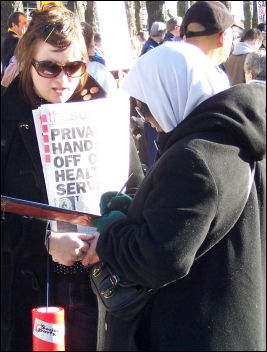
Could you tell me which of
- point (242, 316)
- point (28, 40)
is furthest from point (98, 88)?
point (242, 316)

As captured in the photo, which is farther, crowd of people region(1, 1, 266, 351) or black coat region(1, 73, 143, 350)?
black coat region(1, 73, 143, 350)

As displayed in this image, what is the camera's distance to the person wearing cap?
144 inches

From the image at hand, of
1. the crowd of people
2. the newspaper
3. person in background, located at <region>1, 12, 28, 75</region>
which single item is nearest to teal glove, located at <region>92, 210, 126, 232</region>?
the crowd of people

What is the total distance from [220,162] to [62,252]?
25.7 inches

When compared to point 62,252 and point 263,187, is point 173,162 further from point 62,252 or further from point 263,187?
point 62,252

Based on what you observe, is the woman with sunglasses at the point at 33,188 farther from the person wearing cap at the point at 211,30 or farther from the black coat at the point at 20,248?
the person wearing cap at the point at 211,30

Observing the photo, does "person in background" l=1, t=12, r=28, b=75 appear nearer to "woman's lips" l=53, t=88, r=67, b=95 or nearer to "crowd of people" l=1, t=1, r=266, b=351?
"woman's lips" l=53, t=88, r=67, b=95

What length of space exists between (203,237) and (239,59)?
18.4ft

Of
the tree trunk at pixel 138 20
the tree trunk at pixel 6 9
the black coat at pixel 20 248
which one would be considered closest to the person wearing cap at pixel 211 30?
the black coat at pixel 20 248

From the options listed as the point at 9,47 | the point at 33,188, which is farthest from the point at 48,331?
the point at 9,47

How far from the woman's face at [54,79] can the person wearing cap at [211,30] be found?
5.51ft

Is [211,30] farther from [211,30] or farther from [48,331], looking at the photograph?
[48,331]

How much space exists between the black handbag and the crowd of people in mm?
30

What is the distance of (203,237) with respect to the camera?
149 centimetres
